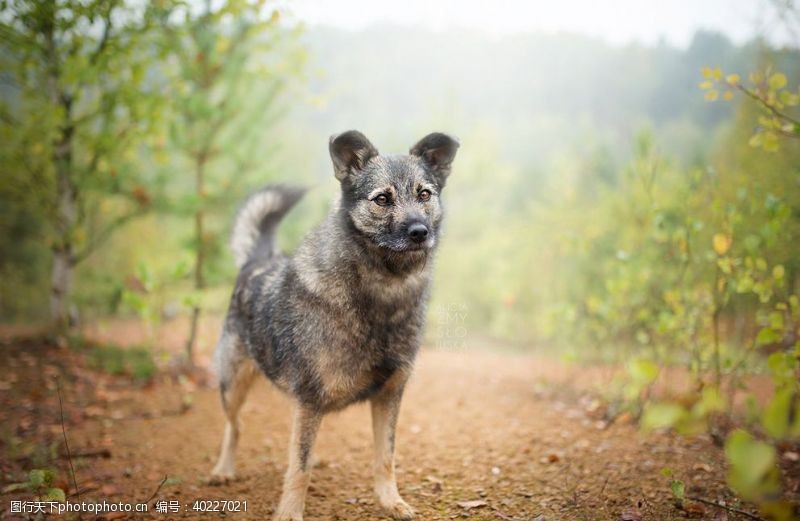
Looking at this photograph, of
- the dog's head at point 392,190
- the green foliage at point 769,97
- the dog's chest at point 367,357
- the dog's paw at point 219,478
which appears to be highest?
the green foliage at point 769,97

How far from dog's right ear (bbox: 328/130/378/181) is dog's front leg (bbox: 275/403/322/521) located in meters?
1.76

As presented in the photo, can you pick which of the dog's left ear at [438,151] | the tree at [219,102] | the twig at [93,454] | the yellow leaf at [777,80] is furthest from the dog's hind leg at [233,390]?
the yellow leaf at [777,80]

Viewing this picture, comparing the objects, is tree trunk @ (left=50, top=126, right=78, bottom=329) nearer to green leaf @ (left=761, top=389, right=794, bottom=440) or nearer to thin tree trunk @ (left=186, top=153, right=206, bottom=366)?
thin tree trunk @ (left=186, top=153, right=206, bottom=366)

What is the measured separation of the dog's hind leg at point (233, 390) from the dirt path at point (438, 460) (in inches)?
7.1

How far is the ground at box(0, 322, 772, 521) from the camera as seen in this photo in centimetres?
334

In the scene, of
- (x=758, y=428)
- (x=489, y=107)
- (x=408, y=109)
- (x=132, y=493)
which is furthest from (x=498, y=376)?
(x=489, y=107)

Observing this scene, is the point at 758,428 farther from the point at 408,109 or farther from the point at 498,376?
the point at 408,109

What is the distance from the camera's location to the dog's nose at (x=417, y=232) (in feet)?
10.3

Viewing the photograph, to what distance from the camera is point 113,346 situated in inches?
297

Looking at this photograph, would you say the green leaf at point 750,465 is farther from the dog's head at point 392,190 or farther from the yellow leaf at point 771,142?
the yellow leaf at point 771,142

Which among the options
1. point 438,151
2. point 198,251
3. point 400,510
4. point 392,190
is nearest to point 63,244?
point 198,251

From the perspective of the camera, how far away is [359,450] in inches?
190

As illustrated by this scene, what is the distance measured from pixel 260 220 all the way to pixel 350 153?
5.65ft

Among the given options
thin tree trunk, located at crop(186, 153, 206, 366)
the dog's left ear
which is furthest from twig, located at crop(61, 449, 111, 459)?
the dog's left ear
